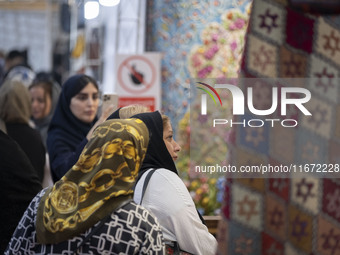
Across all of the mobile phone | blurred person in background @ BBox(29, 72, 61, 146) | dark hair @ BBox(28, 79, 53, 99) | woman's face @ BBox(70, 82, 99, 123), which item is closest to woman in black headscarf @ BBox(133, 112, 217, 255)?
the mobile phone

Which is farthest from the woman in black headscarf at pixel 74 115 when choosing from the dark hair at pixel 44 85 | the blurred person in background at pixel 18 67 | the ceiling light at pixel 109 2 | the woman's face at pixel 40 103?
the blurred person in background at pixel 18 67

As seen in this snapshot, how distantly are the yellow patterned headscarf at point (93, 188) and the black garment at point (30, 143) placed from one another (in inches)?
86.4

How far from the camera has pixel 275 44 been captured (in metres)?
2.29

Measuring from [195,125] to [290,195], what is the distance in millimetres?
852

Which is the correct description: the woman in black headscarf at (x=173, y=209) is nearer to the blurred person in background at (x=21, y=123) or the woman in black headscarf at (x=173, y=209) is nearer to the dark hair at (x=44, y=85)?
the blurred person in background at (x=21, y=123)

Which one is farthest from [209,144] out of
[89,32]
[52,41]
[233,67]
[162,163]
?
[52,41]

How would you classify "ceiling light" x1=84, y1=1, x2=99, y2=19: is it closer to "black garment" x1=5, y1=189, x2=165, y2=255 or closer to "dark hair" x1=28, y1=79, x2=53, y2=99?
"dark hair" x1=28, y1=79, x2=53, y2=99

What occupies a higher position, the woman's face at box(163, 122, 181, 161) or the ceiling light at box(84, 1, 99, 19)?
the ceiling light at box(84, 1, 99, 19)

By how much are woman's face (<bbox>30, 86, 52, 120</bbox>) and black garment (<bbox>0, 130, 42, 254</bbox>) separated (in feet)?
10.3

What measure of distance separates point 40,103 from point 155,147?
152 inches

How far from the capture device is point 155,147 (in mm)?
3176

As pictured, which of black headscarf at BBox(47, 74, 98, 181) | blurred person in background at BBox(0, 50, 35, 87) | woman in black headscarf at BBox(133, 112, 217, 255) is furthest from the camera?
blurred person in background at BBox(0, 50, 35, 87)

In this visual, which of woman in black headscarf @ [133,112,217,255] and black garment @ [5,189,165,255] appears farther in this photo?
woman in black headscarf @ [133,112,217,255]

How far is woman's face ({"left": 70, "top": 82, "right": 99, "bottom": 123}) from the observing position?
16.4 feet
